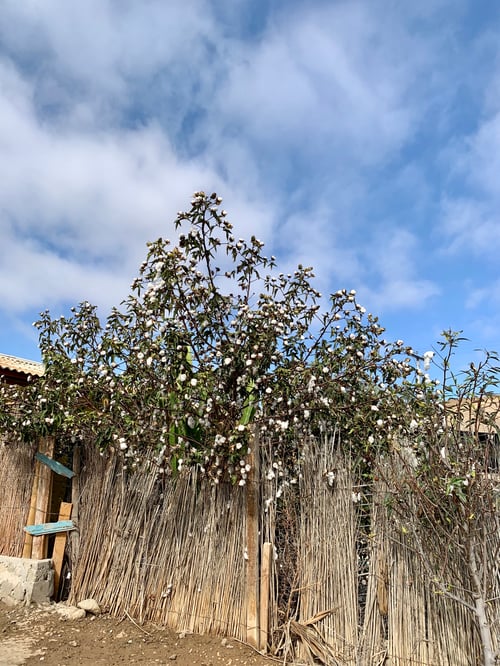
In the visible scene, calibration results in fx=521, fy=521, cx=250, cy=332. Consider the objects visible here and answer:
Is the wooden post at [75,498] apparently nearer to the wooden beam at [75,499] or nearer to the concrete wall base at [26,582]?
the wooden beam at [75,499]

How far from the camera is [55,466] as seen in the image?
16.8 ft

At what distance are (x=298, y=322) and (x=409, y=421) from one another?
1.30 meters

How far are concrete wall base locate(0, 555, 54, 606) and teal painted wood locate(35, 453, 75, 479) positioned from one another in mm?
784

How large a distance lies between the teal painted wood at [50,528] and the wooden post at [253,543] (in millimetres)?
1999

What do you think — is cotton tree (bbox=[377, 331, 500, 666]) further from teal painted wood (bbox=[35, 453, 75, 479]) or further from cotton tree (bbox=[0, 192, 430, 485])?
teal painted wood (bbox=[35, 453, 75, 479])

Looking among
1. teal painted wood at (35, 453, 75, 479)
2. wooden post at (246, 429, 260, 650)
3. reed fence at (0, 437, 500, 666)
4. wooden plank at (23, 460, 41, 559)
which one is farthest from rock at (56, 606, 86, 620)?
wooden post at (246, 429, 260, 650)

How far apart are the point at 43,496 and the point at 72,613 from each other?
129 cm

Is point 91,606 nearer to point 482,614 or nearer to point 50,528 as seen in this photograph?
point 50,528

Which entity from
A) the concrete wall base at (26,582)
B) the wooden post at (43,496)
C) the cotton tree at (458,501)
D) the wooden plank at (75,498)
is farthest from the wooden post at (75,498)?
the cotton tree at (458,501)

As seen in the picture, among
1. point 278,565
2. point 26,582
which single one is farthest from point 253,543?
point 26,582

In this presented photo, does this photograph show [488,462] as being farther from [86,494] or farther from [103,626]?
[86,494]

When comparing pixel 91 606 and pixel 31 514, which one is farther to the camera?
pixel 31 514

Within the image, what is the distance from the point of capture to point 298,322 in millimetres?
4281

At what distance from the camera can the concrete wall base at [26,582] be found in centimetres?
462
